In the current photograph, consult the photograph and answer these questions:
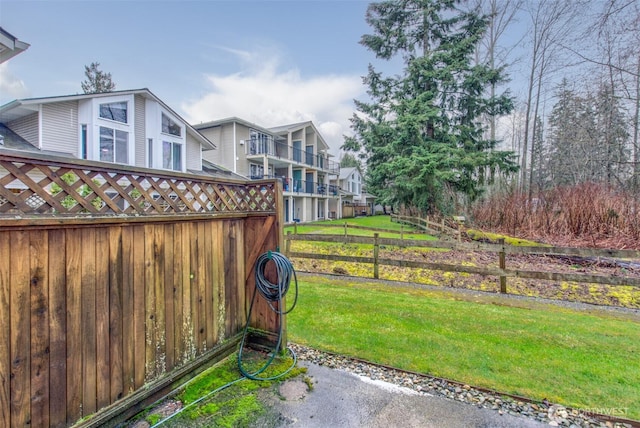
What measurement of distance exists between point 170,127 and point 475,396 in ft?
51.5

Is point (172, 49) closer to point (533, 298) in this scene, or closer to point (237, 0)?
point (237, 0)

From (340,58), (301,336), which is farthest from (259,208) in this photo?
(340,58)

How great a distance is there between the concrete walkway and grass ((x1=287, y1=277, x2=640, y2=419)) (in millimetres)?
391

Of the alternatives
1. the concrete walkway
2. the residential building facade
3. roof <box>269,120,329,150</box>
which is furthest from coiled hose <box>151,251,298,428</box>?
roof <box>269,120,329,150</box>

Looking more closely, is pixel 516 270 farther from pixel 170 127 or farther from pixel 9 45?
pixel 170 127

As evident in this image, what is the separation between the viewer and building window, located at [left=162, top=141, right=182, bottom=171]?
14.1 metres

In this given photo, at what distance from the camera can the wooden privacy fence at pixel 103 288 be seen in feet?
5.67

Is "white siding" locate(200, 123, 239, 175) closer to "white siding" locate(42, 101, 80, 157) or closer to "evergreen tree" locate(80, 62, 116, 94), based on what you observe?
"white siding" locate(42, 101, 80, 157)

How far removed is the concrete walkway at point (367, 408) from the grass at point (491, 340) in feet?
1.28

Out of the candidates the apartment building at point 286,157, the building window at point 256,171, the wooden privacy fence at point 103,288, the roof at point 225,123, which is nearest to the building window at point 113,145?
the apartment building at point 286,157

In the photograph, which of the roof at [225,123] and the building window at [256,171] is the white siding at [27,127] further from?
the building window at [256,171]

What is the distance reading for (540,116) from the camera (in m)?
18.9

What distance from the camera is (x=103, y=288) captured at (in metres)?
2.14

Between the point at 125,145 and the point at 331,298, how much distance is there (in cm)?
1189
